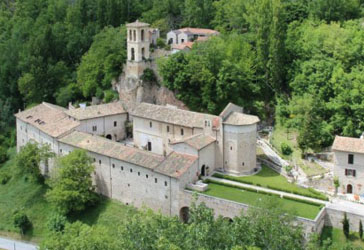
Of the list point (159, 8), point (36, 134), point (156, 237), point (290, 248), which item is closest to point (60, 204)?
point (36, 134)

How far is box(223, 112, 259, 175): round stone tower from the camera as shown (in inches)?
2062

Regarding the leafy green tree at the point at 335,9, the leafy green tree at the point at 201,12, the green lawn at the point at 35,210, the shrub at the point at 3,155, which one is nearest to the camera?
the green lawn at the point at 35,210

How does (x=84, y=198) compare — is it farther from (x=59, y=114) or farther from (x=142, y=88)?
(x=142, y=88)

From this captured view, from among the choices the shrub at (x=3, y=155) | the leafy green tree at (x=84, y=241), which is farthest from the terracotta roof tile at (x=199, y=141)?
the shrub at (x=3, y=155)

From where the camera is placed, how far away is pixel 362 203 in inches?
1822

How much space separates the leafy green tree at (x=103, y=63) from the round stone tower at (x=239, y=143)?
22037 millimetres

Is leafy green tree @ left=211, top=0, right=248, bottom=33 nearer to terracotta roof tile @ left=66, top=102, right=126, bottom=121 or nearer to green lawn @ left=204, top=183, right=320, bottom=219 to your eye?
terracotta roof tile @ left=66, top=102, right=126, bottom=121

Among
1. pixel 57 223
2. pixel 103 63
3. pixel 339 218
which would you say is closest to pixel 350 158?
pixel 339 218

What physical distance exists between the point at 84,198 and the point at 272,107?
2298cm

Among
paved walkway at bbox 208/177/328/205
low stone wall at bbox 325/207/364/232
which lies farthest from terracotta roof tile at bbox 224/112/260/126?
low stone wall at bbox 325/207/364/232

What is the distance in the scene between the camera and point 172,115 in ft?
186

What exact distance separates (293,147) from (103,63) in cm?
2755

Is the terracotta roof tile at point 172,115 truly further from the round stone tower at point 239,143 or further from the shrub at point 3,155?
the shrub at point 3,155

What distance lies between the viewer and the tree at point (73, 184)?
5247cm
